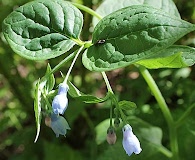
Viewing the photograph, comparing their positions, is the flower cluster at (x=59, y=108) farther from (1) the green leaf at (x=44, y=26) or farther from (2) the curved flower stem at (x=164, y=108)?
(2) the curved flower stem at (x=164, y=108)

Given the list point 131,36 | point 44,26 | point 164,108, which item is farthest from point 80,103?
Answer: point 131,36

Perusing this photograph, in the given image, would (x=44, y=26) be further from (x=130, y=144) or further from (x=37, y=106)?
(x=130, y=144)

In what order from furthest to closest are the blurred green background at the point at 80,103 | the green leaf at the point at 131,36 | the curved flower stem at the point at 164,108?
the blurred green background at the point at 80,103, the curved flower stem at the point at 164,108, the green leaf at the point at 131,36

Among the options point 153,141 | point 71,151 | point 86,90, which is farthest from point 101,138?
point 86,90

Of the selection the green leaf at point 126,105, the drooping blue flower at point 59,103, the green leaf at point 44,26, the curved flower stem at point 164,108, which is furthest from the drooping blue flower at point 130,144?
the curved flower stem at point 164,108

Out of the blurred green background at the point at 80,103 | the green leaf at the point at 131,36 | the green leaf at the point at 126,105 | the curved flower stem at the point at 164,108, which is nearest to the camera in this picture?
the green leaf at the point at 131,36

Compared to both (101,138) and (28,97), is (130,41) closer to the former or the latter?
(101,138)
